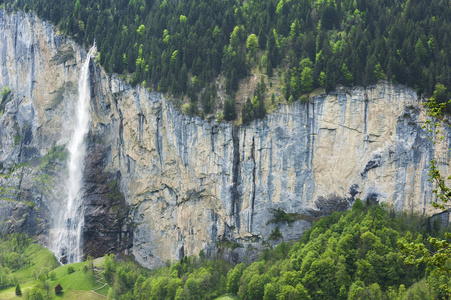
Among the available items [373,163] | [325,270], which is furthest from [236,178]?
[325,270]

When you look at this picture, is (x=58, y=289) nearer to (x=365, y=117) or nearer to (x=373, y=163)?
(x=373, y=163)

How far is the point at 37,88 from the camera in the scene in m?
116

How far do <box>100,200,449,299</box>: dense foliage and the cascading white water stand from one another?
21264 millimetres

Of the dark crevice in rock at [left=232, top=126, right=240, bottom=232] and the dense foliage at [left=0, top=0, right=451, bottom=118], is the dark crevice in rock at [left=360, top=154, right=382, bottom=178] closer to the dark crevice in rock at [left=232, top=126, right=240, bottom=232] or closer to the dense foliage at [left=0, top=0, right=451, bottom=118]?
the dense foliage at [left=0, top=0, right=451, bottom=118]

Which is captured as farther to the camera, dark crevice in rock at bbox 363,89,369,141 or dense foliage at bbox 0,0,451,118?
dark crevice in rock at bbox 363,89,369,141

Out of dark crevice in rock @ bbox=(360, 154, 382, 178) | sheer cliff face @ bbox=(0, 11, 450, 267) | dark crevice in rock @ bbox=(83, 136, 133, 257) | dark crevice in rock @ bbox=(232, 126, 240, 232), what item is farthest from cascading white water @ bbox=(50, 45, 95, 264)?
dark crevice in rock @ bbox=(360, 154, 382, 178)

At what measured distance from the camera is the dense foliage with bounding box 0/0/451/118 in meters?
75.9

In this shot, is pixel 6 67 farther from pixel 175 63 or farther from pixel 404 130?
pixel 404 130

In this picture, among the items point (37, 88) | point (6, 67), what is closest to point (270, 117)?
point (37, 88)

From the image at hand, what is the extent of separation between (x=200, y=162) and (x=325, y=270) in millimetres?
30861

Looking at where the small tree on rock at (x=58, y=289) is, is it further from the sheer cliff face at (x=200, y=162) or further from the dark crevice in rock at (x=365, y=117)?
the dark crevice in rock at (x=365, y=117)

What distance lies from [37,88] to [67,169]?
22688mm

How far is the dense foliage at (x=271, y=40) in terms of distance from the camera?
7589 centimetres

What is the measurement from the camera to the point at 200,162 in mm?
86312
